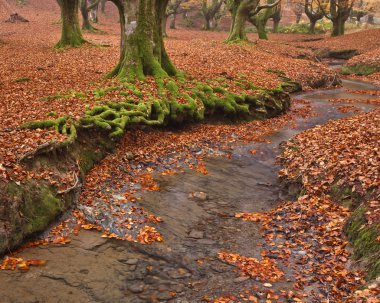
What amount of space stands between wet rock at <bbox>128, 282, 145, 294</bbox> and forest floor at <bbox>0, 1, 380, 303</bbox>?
0.10ft

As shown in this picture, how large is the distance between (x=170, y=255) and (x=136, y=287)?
116cm

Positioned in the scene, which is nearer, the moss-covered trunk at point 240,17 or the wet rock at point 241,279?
the wet rock at point 241,279

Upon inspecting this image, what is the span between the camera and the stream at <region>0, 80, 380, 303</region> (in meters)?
6.02

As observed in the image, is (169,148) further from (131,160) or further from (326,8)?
(326,8)

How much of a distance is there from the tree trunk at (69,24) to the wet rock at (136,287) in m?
22.7

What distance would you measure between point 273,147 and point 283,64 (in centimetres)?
1325

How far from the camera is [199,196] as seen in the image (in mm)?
9891

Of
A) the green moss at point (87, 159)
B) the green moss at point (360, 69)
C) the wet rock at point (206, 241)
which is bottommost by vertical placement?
the wet rock at point (206, 241)

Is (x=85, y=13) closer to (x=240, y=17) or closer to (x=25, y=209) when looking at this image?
(x=240, y=17)

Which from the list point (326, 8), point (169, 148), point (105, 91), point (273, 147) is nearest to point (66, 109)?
point (105, 91)

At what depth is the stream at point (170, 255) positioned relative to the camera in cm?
602

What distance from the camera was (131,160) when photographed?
11461 millimetres

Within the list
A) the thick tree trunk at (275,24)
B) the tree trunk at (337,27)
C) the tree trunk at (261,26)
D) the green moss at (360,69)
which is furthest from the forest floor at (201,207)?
the thick tree trunk at (275,24)

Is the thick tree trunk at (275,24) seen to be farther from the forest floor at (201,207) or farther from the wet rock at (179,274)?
the wet rock at (179,274)
